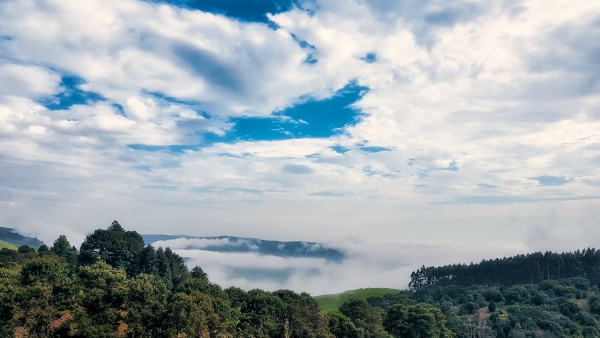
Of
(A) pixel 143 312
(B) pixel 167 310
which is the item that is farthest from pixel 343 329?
(A) pixel 143 312

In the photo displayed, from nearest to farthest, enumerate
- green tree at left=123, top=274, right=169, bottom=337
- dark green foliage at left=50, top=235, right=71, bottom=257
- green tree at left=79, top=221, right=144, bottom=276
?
green tree at left=123, top=274, right=169, bottom=337
green tree at left=79, top=221, right=144, bottom=276
dark green foliage at left=50, top=235, right=71, bottom=257

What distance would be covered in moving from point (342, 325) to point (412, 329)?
24.7 meters

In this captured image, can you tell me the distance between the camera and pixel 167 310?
6469 centimetres

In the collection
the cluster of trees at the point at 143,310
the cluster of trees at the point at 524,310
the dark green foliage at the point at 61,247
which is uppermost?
the dark green foliage at the point at 61,247

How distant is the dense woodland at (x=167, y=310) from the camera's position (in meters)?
60.1

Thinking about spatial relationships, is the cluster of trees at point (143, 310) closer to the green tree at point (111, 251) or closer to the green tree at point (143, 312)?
the green tree at point (143, 312)

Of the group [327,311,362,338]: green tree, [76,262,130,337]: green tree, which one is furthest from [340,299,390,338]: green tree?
[76,262,130,337]: green tree

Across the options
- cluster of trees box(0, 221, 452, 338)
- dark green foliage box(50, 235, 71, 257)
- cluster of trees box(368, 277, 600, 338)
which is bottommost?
cluster of trees box(368, 277, 600, 338)

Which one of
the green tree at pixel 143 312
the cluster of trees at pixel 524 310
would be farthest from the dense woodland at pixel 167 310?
the cluster of trees at pixel 524 310

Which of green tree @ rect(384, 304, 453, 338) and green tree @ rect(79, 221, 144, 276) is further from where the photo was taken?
green tree @ rect(79, 221, 144, 276)

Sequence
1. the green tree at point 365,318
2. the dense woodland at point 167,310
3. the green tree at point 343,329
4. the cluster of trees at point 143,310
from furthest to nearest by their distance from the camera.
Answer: the green tree at point 365,318, the green tree at point 343,329, the dense woodland at point 167,310, the cluster of trees at point 143,310

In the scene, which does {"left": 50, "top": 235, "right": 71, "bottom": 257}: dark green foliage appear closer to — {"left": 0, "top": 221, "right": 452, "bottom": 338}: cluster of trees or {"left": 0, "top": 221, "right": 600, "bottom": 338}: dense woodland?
{"left": 0, "top": 221, "right": 600, "bottom": 338}: dense woodland

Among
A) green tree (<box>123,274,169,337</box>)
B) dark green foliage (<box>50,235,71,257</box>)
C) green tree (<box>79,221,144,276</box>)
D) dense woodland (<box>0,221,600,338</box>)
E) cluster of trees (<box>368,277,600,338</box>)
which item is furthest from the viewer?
dark green foliage (<box>50,235,71,257</box>)

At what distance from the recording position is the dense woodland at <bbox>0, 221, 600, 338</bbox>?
6009cm
